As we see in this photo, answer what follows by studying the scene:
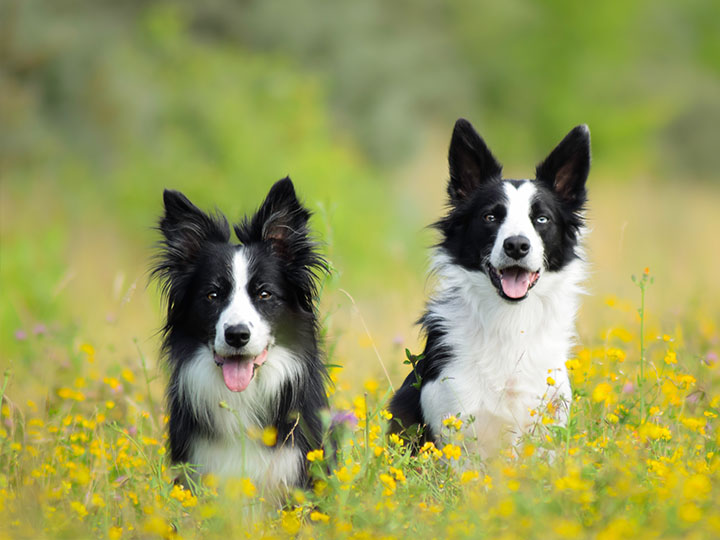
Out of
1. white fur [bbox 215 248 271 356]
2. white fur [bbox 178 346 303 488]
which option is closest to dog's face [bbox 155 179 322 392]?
white fur [bbox 215 248 271 356]

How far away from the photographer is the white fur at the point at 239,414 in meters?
3.99

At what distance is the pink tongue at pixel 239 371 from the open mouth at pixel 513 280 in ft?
4.31

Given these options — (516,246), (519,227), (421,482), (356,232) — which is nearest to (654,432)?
(421,482)

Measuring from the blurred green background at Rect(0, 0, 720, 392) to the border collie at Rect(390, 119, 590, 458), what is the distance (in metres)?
0.43

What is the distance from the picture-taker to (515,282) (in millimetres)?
4398

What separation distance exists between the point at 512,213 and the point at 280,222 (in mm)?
1252

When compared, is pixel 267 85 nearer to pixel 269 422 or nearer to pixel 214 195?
pixel 214 195

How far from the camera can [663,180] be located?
26.7 m

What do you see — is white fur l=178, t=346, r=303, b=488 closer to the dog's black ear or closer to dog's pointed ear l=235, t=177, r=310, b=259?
the dog's black ear

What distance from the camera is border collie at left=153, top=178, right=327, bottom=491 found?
400cm

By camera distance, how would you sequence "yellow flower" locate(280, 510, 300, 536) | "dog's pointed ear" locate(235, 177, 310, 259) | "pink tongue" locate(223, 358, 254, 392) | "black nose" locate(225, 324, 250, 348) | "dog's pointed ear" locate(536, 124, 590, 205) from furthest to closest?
"dog's pointed ear" locate(536, 124, 590, 205) < "dog's pointed ear" locate(235, 177, 310, 259) < "pink tongue" locate(223, 358, 254, 392) < "black nose" locate(225, 324, 250, 348) < "yellow flower" locate(280, 510, 300, 536)

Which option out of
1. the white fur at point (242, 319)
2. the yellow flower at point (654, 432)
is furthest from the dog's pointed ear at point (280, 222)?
the yellow flower at point (654, 432)

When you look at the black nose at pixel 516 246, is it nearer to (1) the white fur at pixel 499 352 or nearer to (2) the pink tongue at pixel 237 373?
(1) the white fur at pixel 499 352

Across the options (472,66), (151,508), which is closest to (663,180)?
(472,66)
